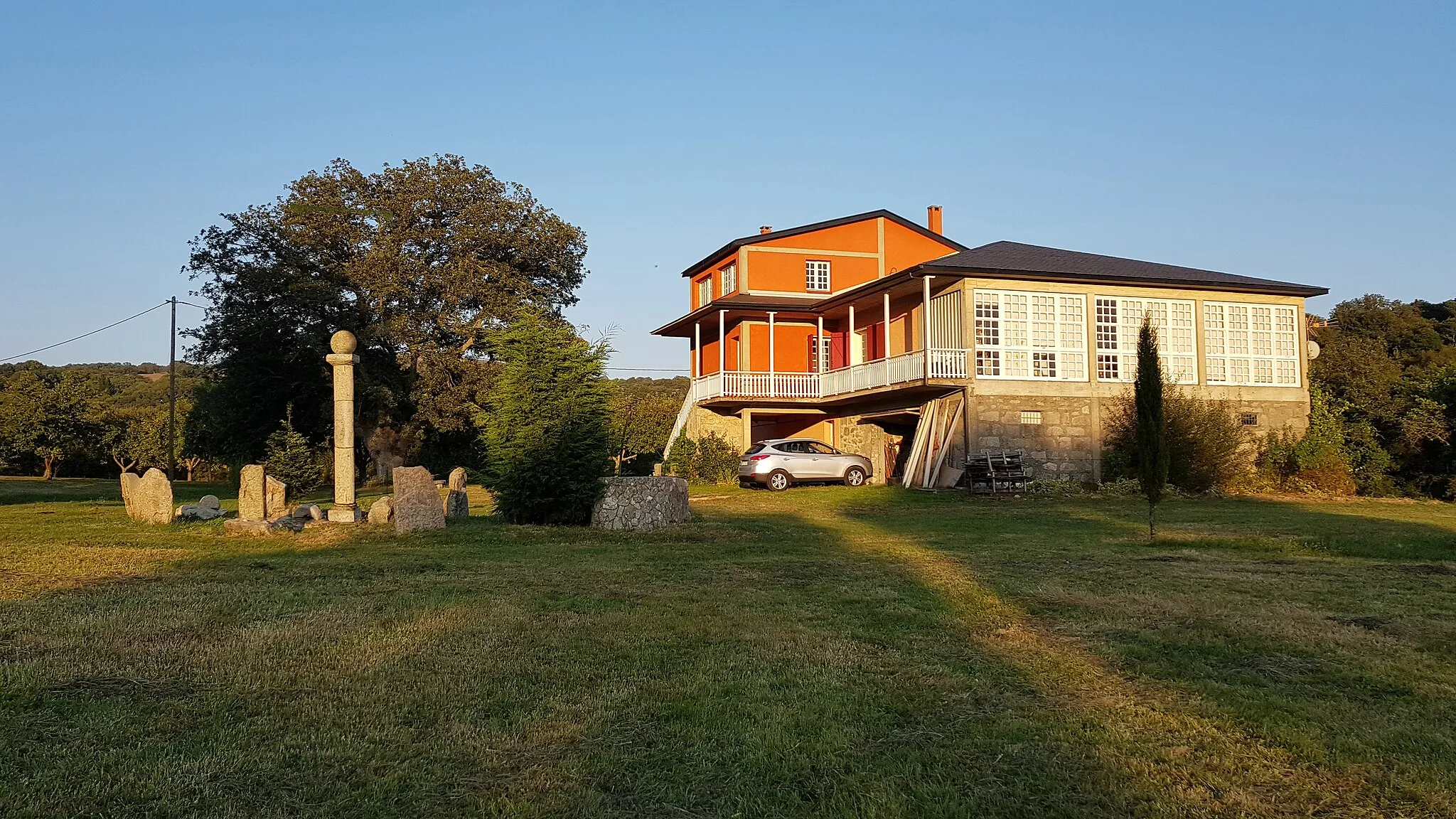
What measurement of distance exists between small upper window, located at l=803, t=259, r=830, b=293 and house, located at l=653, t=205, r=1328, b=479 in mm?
2113

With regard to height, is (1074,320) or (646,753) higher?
(1074,320)

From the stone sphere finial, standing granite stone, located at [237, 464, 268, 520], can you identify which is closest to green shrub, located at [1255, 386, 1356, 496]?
the stone sphere finial

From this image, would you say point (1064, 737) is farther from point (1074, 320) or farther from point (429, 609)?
point (1074, 320)

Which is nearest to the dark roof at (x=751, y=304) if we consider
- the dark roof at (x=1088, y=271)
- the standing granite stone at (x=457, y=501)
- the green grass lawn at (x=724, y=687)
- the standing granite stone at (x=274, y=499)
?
the dark roof at (x=1088, y=271)

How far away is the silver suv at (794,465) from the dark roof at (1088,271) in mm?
5267

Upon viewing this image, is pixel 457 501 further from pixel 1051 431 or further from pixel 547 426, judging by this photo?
pixel 1051 431

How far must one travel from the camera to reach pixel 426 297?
112 feet

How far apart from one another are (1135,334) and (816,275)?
11625mm

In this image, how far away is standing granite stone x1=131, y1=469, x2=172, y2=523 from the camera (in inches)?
589

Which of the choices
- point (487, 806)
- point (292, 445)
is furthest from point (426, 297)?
point (487, 806)

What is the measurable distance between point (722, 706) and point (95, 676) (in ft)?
10.4

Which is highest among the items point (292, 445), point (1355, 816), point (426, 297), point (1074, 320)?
point (426, 297)

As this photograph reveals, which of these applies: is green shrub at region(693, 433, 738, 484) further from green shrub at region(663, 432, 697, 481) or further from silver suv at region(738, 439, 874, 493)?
silver suv at region(738, 439, 874, 493)

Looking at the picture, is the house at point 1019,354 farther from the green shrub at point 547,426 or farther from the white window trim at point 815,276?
the green shrub at point 547,426
